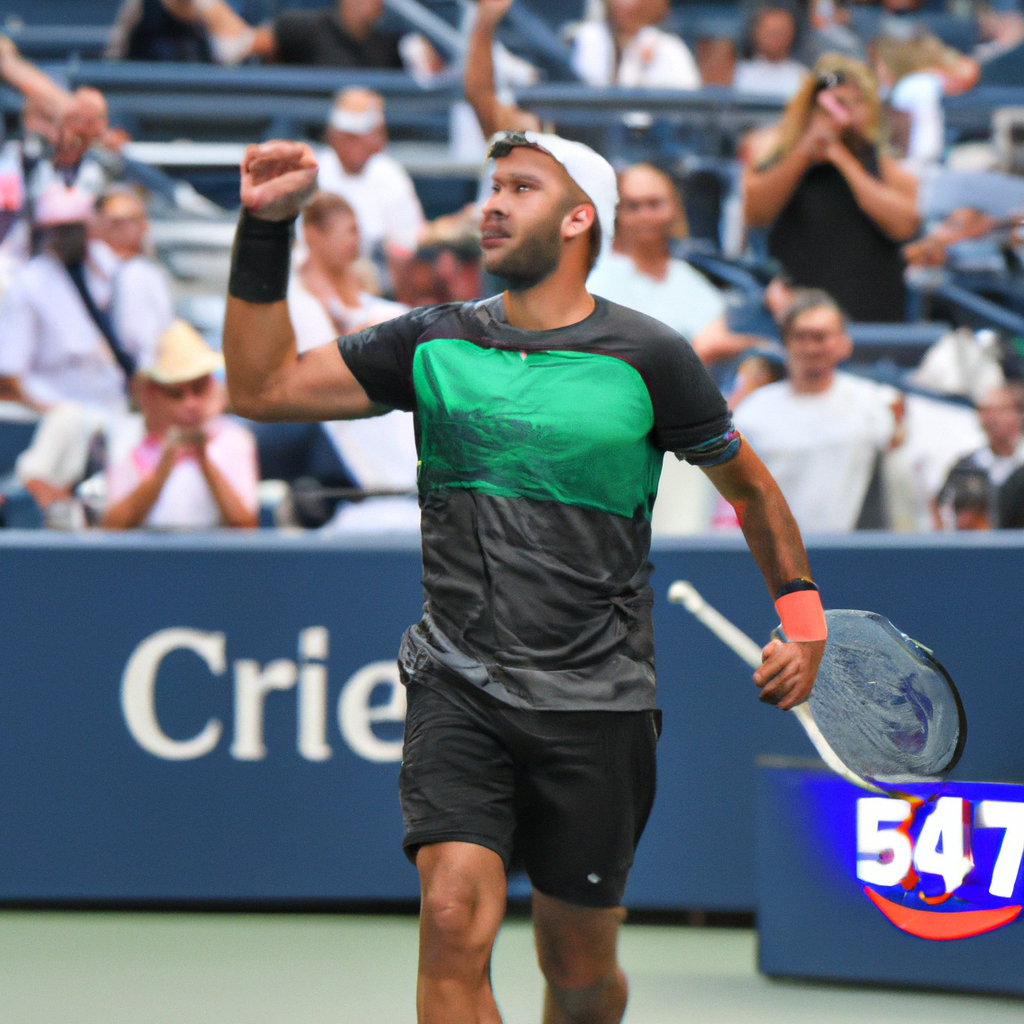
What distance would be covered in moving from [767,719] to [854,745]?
1.77 meters

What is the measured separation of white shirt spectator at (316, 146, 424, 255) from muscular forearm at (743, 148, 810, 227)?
1.73 m

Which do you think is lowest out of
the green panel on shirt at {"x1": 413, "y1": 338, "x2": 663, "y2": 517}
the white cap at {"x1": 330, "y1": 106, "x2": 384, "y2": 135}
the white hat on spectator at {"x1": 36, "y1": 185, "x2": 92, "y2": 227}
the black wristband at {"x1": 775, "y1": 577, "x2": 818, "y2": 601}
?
the black wristband at {"x1": 775, "y1": 577, "x2": 818, "y2": 601}

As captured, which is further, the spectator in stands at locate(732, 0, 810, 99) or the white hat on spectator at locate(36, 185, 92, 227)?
the spectator in stands at locate(732, 0, 810, 99)

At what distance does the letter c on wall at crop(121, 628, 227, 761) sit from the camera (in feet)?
17.6

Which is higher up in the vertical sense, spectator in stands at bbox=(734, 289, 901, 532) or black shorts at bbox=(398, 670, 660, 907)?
spectator in stands at bbox=(734, 289, 901, 532)

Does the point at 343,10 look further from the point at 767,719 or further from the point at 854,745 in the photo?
the point at 854,745

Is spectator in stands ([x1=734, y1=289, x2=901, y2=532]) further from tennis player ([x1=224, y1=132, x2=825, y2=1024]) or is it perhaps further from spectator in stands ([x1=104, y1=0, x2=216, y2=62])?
spectator in stands ([x1=104, y1=0, x2=216, y2=62])

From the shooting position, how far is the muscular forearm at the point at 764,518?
3369 millimetres

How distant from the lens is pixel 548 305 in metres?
3.31

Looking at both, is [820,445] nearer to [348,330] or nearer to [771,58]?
[348,330]

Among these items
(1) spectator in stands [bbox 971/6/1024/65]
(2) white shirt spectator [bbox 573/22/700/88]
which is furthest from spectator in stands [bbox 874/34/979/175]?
(2) white shirt spectator [bbox 573/22/700/88]

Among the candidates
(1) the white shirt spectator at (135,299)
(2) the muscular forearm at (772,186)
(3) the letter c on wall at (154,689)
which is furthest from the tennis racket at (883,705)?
(1) the white shirt spectator at (135,299)

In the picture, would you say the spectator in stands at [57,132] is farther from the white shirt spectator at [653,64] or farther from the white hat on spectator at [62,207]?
the white shirt spectator at [653,64]

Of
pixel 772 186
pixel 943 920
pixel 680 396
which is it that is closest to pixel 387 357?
pixel 680 396
